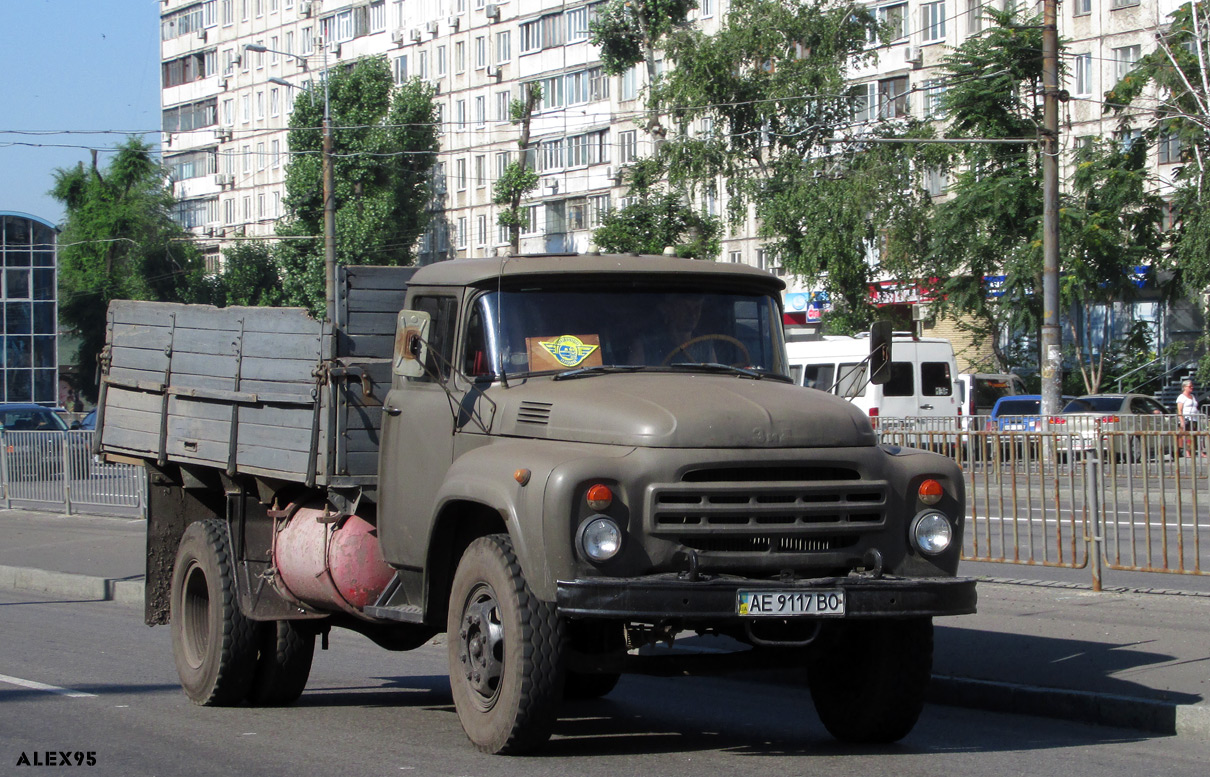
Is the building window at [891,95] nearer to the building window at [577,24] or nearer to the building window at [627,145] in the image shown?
the building window at [627,145]

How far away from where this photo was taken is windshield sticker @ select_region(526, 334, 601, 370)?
7.00 metres

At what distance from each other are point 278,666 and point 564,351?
2831mm

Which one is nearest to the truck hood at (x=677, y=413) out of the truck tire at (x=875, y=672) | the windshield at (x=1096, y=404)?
the truck tire at (x=875, y=672)

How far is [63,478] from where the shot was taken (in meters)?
23.6

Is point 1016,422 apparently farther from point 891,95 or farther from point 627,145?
point 627,145

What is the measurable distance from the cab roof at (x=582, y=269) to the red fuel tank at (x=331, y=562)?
1370 mm

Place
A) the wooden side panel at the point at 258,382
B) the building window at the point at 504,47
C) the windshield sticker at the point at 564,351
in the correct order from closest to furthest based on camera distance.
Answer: the windshield sticker at the point at 564,351 → the wooden side panel at the point at 258,382 → the building window at the point at 504,47

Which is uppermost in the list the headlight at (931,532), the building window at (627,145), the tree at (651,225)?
the building window at (627,145)

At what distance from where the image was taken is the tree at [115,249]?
80.2 m

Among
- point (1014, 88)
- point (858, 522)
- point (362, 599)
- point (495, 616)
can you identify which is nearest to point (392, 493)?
point (362, 599)

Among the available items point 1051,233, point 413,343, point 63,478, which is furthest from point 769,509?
point 1051,233

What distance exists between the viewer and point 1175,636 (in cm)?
951

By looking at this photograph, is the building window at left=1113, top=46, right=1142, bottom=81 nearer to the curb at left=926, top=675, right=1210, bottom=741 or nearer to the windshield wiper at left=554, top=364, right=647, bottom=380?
the curb at left=926, top=675, right=1210, bottom=741

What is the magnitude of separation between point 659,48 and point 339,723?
42.4m
